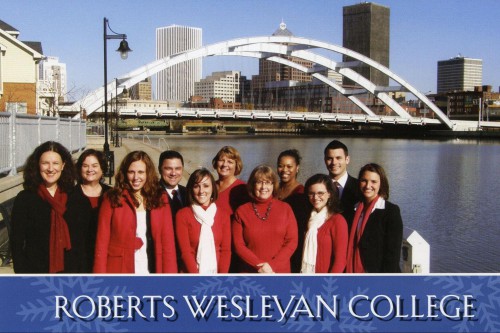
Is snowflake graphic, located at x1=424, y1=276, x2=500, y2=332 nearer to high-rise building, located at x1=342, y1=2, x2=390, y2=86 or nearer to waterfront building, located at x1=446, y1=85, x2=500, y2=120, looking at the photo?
waterfront building, located at x1=446, y1=85, x2=500, y2=120

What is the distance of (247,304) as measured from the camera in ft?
8.21

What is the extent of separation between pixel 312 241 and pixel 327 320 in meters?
0.70

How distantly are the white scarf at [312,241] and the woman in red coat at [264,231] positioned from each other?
94 mm

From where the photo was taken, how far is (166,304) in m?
2.50

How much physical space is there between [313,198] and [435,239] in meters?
8.87

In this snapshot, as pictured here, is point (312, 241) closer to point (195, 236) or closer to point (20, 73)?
point (195, 236)

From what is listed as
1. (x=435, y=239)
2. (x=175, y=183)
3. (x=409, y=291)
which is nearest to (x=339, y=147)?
(x=175, y=183)

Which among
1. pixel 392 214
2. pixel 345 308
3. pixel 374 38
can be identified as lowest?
pixel 345 308

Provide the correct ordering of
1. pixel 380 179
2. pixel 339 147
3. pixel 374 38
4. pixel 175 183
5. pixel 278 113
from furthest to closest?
pixel 374 38
pixel 278 113
pixel 339 147
pixel 175 183
pixel 380 179

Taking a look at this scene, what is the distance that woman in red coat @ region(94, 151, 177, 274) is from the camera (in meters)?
3.00

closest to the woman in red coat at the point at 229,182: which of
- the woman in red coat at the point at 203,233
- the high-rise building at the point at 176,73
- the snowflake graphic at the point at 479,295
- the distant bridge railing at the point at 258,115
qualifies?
the woman in red coat at the point at 203,233

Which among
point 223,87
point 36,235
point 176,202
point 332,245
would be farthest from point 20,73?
point 223,87

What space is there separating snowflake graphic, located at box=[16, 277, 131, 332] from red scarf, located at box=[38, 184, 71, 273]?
1.84 feet

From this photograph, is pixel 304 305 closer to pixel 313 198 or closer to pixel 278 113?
pixel 313 198
